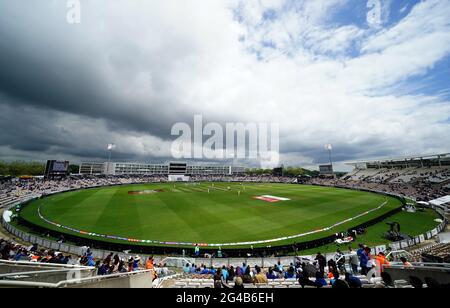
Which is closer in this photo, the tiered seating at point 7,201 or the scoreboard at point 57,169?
the tiered seating at point 7,201

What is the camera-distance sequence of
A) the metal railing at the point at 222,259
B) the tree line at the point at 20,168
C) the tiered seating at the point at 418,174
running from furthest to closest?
the tree line at the point at 20,168 < the tiered seating at the point at 418,174 < the metal railing at the point at 222,259

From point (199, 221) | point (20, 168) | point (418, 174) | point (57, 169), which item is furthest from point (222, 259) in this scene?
point (20, 168)

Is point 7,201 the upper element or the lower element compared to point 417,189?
lower

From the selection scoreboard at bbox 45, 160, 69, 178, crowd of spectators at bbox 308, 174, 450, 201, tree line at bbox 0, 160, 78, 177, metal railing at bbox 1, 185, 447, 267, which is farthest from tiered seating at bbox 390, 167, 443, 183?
tree line at bbox 0, 160, 78, 177

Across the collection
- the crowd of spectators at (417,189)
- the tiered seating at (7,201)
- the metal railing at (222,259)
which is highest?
the crowd of spectators at (417,189)

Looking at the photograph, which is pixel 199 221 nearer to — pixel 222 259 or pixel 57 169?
pixel 222 259

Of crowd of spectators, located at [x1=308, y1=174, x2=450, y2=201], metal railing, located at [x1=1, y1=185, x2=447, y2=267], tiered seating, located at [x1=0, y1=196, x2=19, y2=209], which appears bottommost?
metal railing, located at [x1=1, y1=185, x2=447, y2=267]

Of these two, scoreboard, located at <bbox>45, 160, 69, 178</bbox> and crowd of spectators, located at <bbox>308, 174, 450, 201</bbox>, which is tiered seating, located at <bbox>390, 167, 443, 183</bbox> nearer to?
crowd of spectators, located at <bbox>308, 174, 450, 201</bbox>

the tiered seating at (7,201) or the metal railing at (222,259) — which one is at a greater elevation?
the tiered seating at (7,201)

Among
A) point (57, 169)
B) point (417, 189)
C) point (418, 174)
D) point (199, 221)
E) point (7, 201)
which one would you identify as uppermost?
point (57, 169)

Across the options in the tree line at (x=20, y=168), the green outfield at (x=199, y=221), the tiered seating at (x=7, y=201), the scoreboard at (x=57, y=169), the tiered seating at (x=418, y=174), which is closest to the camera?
the green outfield at (x=199, y=221)

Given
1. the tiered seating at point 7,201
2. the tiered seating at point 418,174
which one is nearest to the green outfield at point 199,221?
the tiered seating at point 7,201

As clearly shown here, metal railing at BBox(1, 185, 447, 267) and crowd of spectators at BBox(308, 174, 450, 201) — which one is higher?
crowd of spectators at BBox(308, 174, 450, 201)

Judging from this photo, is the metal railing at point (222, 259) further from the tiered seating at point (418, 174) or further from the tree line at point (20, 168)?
the tree line at point (20, 168)
